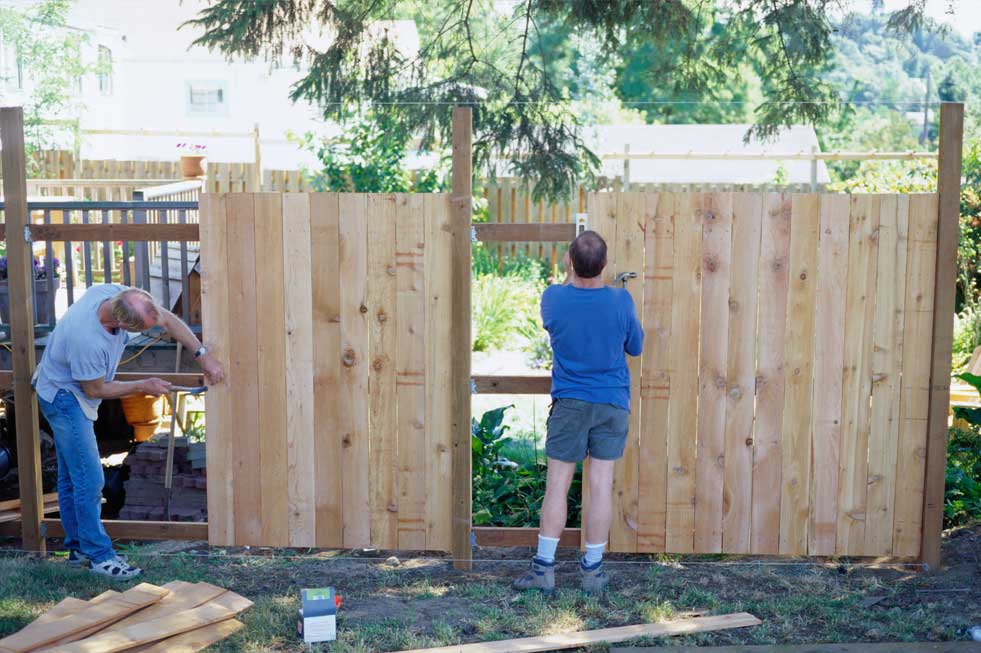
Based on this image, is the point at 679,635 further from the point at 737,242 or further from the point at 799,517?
the point at 737,242

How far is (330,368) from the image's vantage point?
5.07 meters

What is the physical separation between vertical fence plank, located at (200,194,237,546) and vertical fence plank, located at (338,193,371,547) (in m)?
0.57

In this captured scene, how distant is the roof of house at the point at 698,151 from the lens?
65.7ft

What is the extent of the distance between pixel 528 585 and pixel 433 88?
4117mm

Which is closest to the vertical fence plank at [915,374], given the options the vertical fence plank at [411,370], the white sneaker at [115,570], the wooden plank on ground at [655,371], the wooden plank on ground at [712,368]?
the wooden plank on ground at [712,368]

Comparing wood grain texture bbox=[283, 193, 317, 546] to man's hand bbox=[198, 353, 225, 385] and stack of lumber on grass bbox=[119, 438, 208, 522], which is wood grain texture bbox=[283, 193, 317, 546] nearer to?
man's hand bbox=[198, 353, 225, 385]

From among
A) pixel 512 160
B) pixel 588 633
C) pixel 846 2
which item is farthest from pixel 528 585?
pixel 846 2

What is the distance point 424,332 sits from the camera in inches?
197

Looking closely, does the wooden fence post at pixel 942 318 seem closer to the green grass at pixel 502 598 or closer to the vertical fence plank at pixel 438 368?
the green grass at pixel 502 598

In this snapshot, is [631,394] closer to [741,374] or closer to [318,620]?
Answer: [741,374]

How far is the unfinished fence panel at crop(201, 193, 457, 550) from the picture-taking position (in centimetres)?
498

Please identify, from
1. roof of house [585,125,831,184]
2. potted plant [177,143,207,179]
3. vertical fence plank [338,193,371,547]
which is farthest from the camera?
roof of house [585,125,831,184]

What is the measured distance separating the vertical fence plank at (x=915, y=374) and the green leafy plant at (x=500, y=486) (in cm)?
168

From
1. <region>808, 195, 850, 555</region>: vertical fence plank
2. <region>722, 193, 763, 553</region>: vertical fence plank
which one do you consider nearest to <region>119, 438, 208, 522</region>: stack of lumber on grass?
<region>722, 193, 763, 553</region>: vertical fence plank
